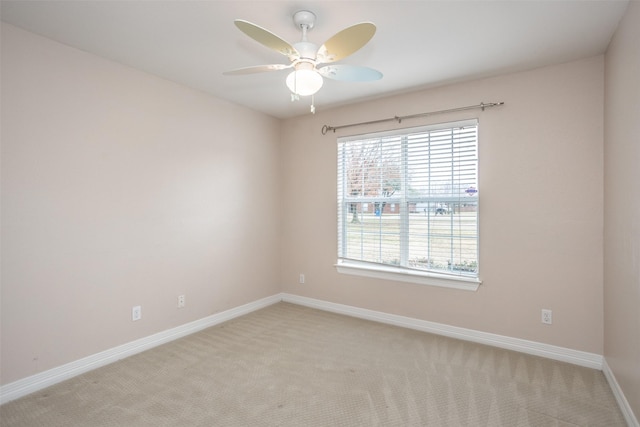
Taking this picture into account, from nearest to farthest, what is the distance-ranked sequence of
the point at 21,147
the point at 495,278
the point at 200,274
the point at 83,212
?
1. the point at 21,147
2. the point at 83,212
3. the point at 495,278
4. the point at 200,274

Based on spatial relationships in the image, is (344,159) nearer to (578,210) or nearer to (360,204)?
(360,204)

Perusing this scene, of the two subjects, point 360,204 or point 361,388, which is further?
point 360,204

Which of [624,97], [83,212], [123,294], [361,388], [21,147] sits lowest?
[361,388]

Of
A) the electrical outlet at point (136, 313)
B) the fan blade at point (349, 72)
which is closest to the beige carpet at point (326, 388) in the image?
the electrical outlet at point (136, 313)

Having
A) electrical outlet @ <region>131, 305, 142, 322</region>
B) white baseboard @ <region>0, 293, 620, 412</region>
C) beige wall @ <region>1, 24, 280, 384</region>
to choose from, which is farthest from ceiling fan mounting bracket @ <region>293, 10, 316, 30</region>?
white baseboard @ <region>0, 293, 620, 412</region>

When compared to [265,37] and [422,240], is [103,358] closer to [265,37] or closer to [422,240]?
[265,37]

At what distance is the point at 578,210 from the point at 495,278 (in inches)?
33.4

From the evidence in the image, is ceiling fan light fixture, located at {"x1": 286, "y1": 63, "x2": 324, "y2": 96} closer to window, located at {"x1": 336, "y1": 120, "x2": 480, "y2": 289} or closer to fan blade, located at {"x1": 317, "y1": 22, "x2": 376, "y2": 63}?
fan blade, located at {"x1": 317, "y1": 22, "x2": 376, "y2": 63}

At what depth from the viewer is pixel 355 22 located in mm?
2088

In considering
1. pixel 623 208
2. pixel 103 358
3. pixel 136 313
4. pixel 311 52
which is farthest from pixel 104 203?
pixel 623 208

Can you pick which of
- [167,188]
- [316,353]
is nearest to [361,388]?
[316,353]

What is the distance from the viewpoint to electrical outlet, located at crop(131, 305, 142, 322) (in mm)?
2820

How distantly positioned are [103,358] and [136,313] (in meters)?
0.39

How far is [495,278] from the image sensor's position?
2.96 m
